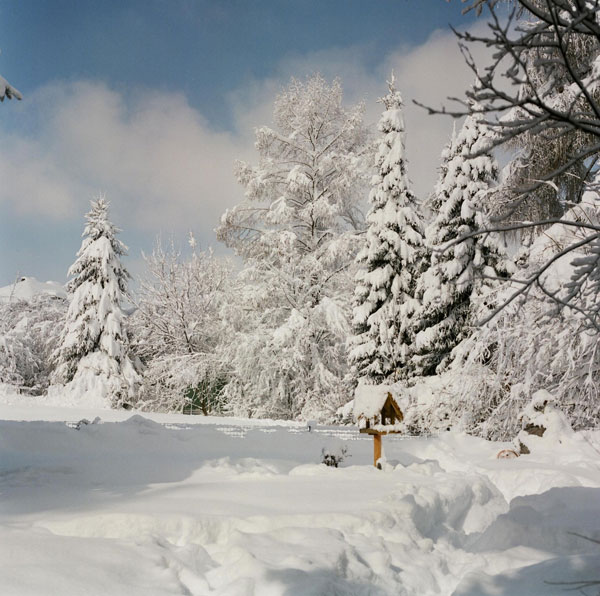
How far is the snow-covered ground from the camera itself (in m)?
3.06

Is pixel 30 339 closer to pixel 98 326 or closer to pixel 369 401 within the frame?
pixel 98 326

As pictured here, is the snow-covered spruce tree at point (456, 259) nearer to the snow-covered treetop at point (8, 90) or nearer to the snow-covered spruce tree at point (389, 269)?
the snow-covered spruce tree at point (389, 269)

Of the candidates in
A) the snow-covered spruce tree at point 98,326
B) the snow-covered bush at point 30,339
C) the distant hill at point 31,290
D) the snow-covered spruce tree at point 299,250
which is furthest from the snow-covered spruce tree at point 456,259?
the distant hill at point 31,290

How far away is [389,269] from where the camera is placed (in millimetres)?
15125

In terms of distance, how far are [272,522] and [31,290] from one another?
3106 cm

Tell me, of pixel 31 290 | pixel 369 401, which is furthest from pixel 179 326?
pixel 31 290

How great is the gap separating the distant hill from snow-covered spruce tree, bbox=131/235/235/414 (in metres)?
10.0

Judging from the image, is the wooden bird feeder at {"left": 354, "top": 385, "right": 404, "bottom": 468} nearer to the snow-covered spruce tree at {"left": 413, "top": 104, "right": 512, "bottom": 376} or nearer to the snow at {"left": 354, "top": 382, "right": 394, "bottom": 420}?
the snow at {"left": 354, "top": 382, "right": 394, "bottom": 420}

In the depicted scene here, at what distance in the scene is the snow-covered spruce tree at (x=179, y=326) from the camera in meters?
19.3

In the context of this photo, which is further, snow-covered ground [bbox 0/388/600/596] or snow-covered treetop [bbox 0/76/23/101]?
snow-covered treetop [bbox 0/76/23/101]

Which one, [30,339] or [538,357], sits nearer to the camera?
[538,357]

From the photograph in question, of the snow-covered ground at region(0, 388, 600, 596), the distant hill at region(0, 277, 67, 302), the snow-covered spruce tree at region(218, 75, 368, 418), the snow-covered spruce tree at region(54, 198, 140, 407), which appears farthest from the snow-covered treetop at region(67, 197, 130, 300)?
the snow-covered ground at region(0, 388, 600, 596)

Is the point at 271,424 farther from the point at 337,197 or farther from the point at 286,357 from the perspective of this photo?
the point at 337,197

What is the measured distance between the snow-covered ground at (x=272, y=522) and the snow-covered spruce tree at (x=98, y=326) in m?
12.6
